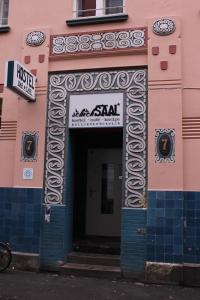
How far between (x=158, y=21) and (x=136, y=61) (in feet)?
3.13

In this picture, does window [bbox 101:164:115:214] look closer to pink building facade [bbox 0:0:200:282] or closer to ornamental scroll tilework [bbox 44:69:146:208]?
pink building facade [bbox 0:0:200:282]

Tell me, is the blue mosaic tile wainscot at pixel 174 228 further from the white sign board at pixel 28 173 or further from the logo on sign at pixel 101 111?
the white sign board at pixel 28 173

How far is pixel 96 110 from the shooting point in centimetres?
962

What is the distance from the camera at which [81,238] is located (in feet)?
34.4

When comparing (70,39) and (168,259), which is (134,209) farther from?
(70,39)

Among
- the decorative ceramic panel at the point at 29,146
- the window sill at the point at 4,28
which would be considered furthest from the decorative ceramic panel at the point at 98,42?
the decorative ceramic panel at the point at 29,146

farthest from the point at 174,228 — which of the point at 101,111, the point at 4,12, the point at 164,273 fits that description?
the point at 4,12

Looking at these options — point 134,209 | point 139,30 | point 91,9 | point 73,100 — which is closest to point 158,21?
point 139,30

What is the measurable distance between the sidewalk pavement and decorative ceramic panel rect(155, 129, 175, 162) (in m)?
2.52

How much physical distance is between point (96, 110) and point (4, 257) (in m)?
3.70

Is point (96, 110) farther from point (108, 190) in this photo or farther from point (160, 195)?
point (160, 195)

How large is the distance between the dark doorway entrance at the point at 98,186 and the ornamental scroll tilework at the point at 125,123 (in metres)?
0.87

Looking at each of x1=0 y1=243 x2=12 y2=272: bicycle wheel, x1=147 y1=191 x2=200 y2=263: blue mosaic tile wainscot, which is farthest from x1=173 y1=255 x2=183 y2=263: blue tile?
x1=0 y1=243 x2=12 y2=272: bicycle wheel

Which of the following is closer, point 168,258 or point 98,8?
A: point 168,258
